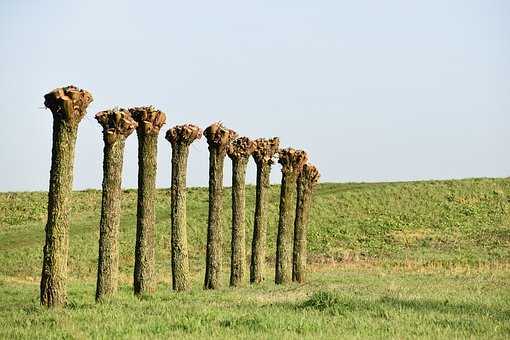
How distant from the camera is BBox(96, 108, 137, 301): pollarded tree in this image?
21.8 m

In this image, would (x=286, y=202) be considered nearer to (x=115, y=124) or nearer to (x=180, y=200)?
(x=180, y=200)

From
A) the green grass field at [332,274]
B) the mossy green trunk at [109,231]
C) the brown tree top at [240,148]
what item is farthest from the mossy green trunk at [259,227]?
the mossy green trunk at [109,231]

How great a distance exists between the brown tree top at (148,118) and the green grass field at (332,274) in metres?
5.01

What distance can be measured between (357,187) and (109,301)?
63315 mm

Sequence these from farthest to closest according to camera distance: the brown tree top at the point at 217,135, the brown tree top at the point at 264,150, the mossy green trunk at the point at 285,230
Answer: the mossy green trunk at the point at 285,230
the brown tree top at the point at 264,150
the brown tree top at the point at 217,135

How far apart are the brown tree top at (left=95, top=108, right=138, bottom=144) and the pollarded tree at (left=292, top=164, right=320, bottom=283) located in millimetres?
13378

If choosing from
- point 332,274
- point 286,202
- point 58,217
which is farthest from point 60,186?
point 332,274

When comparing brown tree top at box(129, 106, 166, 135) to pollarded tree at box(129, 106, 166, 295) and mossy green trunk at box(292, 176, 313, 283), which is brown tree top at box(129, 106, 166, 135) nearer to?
pollarded tree at box(129, 106, 166, 295)

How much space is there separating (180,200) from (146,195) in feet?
8.04

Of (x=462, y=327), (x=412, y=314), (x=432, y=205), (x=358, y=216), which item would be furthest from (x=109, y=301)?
(x=432, y=205)

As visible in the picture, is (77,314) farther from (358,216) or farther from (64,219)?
(358,216)

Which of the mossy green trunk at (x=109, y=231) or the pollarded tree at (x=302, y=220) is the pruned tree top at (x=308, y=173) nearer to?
the pollarded tree at (x=302, y=220)

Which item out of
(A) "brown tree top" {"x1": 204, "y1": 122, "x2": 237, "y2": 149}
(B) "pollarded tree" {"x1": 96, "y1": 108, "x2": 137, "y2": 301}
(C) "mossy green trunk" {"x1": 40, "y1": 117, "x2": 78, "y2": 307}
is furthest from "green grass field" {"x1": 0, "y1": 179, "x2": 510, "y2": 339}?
(A) "brown tree top" {"x1": 204, "y1": 122, "x2": 237, "y2": 149}

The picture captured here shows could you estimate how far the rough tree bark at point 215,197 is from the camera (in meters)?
27.8
